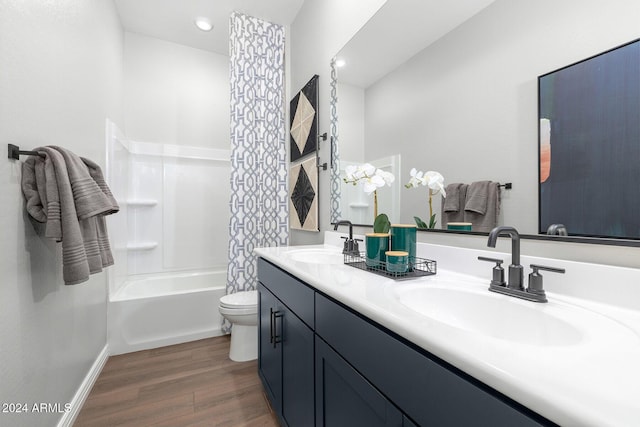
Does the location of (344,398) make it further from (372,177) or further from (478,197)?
(372,177)

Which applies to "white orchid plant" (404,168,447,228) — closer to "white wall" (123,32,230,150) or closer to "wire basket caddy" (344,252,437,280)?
"wire basket caddy" (344,252,437,280)

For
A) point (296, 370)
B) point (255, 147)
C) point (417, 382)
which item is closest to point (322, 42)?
point (255, 147)

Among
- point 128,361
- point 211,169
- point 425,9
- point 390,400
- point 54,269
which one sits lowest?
point 128,361

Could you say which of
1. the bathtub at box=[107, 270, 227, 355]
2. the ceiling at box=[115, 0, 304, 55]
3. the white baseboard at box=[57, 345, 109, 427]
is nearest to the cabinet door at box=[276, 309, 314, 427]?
the white baseboard at box=[57, 345, 109, 427]

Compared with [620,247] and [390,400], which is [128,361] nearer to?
[390,400]

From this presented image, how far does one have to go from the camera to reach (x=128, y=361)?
204cm

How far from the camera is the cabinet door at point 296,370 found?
0.98 m

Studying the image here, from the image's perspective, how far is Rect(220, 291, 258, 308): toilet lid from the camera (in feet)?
6.38

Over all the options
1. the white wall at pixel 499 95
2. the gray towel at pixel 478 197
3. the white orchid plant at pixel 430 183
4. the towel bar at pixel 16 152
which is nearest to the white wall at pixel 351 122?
the white wall at pixel 499 95

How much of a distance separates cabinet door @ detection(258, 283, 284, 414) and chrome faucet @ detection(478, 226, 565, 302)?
2.81 feet

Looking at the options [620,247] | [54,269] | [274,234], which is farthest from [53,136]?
[620,247]

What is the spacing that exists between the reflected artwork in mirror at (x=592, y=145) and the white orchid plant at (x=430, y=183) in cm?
35

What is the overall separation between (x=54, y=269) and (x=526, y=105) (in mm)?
1916

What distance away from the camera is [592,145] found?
71 centimetres
